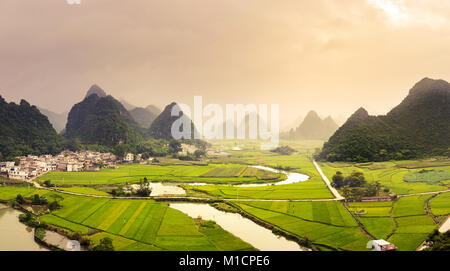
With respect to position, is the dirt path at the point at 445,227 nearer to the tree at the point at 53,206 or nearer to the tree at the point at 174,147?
the tree at the point at 53,206

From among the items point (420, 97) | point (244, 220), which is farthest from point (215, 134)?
point (244, 220)

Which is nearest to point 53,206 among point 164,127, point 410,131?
point 410,131

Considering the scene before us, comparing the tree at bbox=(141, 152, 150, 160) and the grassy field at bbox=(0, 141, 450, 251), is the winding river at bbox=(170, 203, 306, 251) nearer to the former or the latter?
the grassy field at bbox=(0, 141, 450, 251)

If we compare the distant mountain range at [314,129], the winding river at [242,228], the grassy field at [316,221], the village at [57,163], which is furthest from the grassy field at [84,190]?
the distant mountain range at [314,129]

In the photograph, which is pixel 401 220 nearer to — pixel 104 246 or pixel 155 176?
pixel 104 246

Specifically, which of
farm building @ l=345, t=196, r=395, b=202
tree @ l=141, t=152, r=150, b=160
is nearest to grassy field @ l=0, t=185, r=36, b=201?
tree @ l=141, t=152, r=150, b=160
